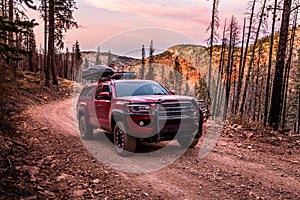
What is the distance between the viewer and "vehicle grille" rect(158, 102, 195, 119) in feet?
22.3

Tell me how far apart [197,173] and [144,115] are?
1868 millimetres

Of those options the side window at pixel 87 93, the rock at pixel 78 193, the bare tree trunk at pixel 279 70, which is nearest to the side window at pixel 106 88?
the side window at pixel 87 93

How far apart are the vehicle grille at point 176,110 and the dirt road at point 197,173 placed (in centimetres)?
112

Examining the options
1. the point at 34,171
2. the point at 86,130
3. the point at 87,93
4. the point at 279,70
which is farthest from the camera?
the point at 279,70

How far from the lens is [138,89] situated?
8.23 meters

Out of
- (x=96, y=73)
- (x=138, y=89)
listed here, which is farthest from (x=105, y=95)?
(x=96, y=73)

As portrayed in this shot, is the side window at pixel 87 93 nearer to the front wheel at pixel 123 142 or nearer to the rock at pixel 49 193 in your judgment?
the front wheel at pixel 123 142

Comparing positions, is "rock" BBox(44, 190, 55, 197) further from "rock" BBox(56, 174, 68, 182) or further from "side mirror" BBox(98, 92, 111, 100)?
"side mirror" BBox(98, 92, 111, 100)

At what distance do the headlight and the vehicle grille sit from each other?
1.02 ft

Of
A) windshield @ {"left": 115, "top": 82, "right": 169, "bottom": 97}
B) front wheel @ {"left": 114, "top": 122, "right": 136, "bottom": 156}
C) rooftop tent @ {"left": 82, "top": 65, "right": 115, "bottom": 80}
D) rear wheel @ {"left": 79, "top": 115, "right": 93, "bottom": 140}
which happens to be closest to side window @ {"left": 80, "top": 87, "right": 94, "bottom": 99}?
rear wheel @ {"left": 79, "top": 115, "right": 93, "bottom": 140}

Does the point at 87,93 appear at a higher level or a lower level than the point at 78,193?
higher

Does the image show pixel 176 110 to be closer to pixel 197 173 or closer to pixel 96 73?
pixel 197 173

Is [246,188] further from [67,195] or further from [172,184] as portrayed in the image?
[67,195]

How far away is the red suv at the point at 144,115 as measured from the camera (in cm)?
671
